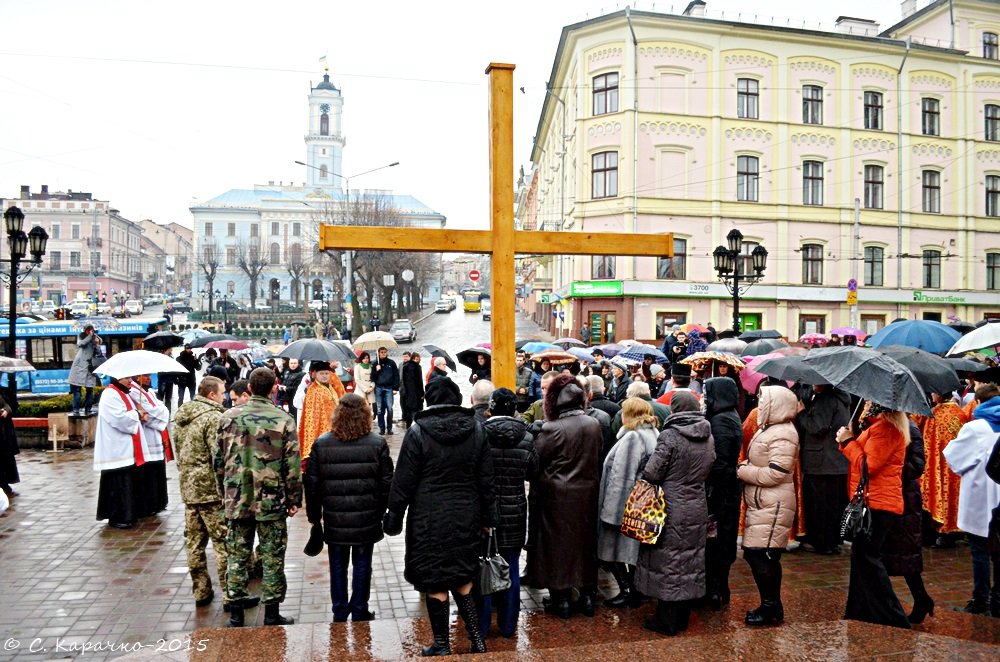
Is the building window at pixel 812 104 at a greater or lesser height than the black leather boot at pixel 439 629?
greater

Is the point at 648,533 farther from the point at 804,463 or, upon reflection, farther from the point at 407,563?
the point at 804,463

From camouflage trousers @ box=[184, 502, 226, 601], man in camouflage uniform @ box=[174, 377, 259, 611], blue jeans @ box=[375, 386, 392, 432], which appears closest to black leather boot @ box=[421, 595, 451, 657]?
man in camouflage uniform @ box=[174, 377, 259, 611]

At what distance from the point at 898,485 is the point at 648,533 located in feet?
5.85

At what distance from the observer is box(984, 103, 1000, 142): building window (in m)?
37.8

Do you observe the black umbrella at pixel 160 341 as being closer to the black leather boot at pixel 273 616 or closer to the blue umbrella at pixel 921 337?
the black leather boot at pixel 273 616

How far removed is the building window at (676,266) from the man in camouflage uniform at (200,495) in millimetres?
29511

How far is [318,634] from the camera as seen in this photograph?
511 cm

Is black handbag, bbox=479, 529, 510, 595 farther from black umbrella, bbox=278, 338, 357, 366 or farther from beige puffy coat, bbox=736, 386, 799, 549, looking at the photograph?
black umbrella, bbox=278, 338, 357, 366

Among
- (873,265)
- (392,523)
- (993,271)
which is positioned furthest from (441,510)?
(993,271)

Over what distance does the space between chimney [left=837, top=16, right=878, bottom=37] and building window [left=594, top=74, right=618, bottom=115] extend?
1267cm

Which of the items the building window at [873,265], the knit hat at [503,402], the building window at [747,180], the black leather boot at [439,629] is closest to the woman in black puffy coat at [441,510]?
the black leather boot at [439,629]

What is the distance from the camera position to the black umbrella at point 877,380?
5250 mm

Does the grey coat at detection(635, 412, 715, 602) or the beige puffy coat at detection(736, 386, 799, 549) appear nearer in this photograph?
the grey coat at detection(635, 412, 715, 602)

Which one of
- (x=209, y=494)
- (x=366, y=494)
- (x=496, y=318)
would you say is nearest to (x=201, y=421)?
(x=209, y=494)
